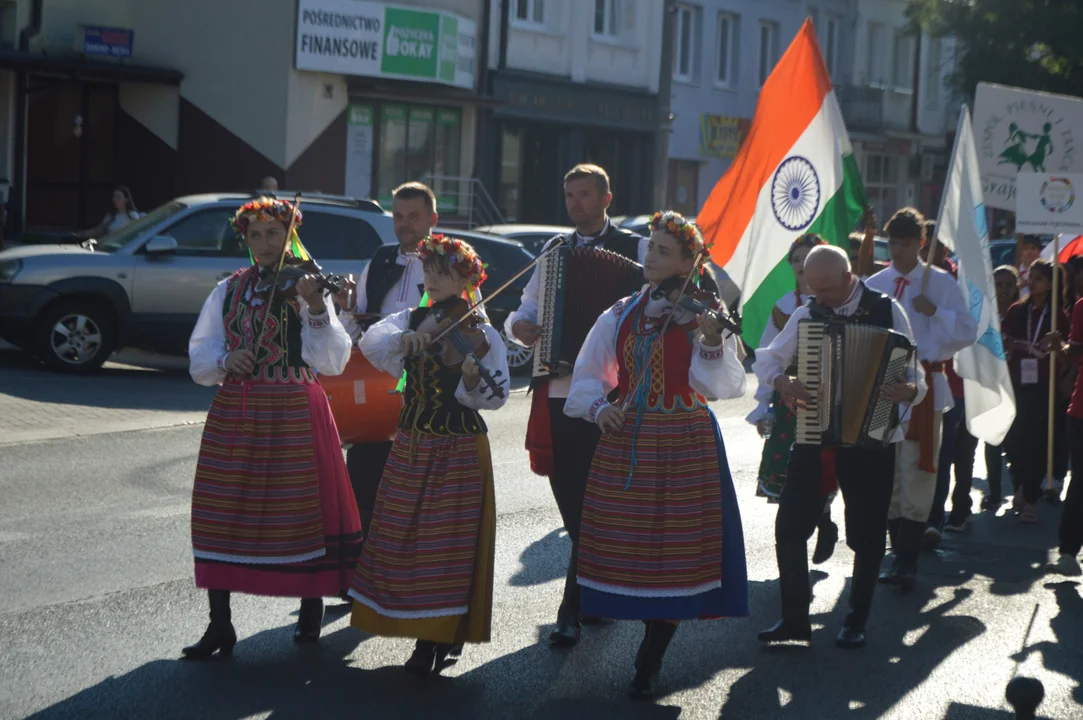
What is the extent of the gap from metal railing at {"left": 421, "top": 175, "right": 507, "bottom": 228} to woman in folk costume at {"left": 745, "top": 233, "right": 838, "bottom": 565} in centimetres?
2025

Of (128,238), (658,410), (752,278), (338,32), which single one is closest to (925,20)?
(338,32)

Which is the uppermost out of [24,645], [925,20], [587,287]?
[925,20]

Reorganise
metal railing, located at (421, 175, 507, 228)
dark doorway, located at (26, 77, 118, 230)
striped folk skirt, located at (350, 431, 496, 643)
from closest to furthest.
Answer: striped folk skirt, located at (350, 431, 496, 643) → dark doorway, located at (26, 77, 118, 230) → metal railing, located at (421, 175, 507, 228)

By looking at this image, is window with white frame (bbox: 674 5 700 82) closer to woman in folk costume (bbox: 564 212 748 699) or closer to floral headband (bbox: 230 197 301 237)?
floral headband (bbox: 230 197 301 237)

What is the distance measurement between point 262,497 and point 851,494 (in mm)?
2518

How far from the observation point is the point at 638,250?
684cm

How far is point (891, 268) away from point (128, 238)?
941 centimetres

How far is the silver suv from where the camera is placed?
14617 mm

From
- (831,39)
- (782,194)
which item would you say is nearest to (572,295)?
(782,194)

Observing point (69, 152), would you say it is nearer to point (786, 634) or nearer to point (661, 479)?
point (786, 634)

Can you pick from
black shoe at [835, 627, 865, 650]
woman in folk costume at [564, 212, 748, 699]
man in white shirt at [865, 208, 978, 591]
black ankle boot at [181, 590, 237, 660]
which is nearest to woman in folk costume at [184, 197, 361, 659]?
black ankle boot at [181, 590, 237, 660]

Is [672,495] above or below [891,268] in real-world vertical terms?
below

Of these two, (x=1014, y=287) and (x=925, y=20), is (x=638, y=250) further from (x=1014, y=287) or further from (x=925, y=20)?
(x=925, y=20)

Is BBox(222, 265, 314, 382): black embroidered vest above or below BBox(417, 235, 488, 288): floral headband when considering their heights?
below
